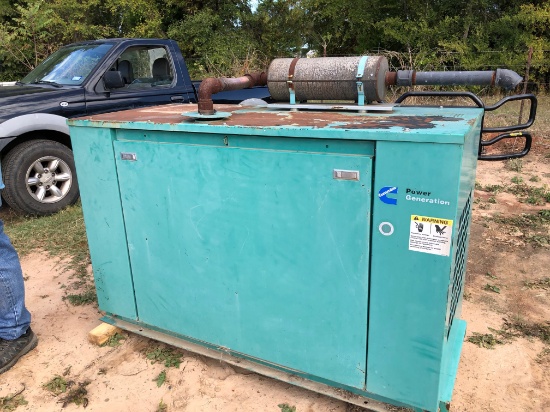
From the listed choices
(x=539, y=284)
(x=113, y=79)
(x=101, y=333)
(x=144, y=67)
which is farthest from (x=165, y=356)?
(x=144, y=67)

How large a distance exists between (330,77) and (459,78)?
2.37ft

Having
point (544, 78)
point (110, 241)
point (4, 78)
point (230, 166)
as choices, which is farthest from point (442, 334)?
point (544, 78)

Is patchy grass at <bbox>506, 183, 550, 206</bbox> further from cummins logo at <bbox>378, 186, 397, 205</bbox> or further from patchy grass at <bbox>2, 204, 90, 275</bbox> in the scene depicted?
patchy grass at <bbox>2, 204, 90, 275</bbox>

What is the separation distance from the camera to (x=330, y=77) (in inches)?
98.9

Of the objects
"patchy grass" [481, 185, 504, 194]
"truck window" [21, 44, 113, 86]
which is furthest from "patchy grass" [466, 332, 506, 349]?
"truck window" [21, 44, 113, 86]

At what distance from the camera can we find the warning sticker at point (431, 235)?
5.75 feet

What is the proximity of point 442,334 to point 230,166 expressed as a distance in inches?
45.7

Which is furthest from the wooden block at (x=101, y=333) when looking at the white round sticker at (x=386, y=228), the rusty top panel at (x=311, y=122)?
the white round sticker at (x=386, y=228)

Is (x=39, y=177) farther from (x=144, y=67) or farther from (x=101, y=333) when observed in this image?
(x=101, y=333)

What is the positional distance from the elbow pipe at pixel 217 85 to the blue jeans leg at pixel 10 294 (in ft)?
4.68

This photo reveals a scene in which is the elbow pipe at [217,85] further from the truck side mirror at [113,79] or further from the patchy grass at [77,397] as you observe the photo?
Answer: the truck side mirror at [113,79]

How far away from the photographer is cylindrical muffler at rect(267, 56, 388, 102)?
2451 millimetres

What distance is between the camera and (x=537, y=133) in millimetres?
8742

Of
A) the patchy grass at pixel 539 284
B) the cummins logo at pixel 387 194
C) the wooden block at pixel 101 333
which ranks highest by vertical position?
the cummins logo at pixel 387 194
